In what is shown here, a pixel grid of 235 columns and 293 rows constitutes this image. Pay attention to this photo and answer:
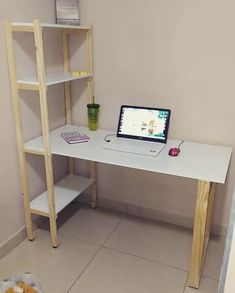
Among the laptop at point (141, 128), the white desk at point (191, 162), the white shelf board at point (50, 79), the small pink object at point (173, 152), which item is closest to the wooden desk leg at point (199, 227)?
the white desk at point (191, 162)

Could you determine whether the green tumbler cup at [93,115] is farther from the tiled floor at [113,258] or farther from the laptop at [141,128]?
the tiled floor at [113,258]

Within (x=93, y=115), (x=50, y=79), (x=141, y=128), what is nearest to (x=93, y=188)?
(x=93, y=115)

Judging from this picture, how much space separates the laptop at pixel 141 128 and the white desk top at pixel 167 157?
3.2 inches

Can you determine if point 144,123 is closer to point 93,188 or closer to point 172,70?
point 172,70

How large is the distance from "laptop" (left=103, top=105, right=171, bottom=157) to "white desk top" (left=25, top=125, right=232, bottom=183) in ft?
0.27

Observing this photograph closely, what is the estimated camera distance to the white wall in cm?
196

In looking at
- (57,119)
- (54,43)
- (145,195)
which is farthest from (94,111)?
(145,195)

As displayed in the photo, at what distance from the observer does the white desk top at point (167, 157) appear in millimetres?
1711

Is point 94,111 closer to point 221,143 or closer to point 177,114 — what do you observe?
point 177,114

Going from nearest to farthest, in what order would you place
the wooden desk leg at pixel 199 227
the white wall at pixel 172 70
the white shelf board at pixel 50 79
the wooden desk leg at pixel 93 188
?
the wooden desk leg at pixel 199 227, the white shelf board at pixel 50 79, the white wall at pixel 172 70, the wooden desk leg at pixel 93 188

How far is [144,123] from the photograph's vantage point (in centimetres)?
215

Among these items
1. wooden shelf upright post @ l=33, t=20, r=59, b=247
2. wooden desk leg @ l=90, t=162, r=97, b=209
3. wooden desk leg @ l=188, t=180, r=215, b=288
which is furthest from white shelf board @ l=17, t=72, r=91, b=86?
wooden desk leg @ l=188, t=180, r=215, b=288

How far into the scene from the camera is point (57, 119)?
244cm

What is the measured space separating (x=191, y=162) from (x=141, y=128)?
18.6 inches
